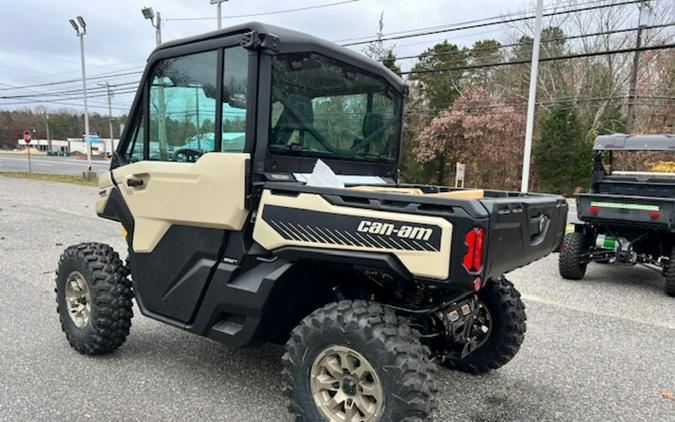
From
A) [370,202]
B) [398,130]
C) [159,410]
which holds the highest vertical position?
[398,130]

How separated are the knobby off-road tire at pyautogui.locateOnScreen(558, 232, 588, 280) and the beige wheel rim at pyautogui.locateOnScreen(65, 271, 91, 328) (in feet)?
19.0

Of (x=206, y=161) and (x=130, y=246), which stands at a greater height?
Result: (x=206, y=161)

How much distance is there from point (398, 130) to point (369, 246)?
180 centimetres

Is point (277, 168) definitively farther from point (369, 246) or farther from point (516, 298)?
point (516, 298)

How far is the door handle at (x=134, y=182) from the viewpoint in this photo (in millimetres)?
3367

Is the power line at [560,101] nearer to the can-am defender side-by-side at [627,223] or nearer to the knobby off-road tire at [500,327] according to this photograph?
the can-am defender side-by-side at [627,223]

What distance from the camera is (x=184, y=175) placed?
3.06 meters

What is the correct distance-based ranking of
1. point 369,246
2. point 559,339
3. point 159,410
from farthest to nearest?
point 559,339 < point 159,410 < point 369,246

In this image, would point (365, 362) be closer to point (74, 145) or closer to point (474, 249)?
point (474, 249)

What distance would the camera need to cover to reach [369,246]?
2318mm

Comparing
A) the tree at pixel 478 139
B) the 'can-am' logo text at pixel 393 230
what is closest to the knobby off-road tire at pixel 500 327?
the 'can-am' logo text at pixel 393 230

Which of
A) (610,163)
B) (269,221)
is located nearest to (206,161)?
(269,221)

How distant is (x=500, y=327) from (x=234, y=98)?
2.36 meters

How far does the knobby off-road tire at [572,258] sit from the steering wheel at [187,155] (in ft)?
17.7
